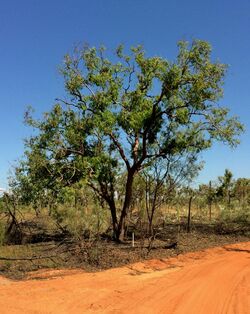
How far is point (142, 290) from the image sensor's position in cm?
1038

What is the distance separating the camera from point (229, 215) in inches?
857

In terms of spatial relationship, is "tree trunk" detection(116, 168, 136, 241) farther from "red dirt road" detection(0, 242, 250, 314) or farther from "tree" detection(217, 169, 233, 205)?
"tree" detection(217, 169, 233, 205)

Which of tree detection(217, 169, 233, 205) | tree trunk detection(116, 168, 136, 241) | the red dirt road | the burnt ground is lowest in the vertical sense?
the red dirt road

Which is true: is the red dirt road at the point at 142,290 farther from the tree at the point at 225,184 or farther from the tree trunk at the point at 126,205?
the tree at the point at 225,184

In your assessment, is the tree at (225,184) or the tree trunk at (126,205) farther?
the tree at (225,184)

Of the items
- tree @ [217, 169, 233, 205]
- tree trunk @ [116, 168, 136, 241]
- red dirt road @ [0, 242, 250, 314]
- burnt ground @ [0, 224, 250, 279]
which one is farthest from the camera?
tree @ [217, 169, 233, 205]

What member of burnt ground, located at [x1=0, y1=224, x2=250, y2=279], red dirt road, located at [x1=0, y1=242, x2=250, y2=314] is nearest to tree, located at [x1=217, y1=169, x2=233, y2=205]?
burnt ground, located at [x1=0, y1=224, x2=250, y2=279]

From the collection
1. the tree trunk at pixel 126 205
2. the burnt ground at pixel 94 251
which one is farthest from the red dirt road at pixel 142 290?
the tree trunk at pixel 126 205

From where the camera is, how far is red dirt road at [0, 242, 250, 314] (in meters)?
9.09

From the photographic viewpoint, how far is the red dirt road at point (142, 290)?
9094 mm

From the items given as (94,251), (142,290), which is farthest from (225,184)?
(142,290)

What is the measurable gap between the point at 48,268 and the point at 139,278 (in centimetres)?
294

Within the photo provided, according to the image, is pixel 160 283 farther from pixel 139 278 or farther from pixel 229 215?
pixel 229 215

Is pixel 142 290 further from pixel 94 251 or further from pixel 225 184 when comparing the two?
pixel 225 184
